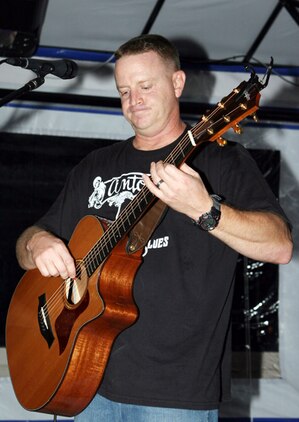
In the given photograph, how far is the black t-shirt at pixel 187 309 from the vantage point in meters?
2.28

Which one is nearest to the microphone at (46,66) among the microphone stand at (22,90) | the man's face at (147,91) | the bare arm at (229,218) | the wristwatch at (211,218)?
the microphone stand at (22,90)

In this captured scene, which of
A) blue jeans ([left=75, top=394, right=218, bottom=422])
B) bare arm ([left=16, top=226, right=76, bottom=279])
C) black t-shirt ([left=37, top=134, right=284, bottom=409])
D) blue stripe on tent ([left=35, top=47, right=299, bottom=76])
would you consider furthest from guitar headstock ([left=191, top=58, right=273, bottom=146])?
blue stripe on tent ([left=35, top=47, right=299, bottom=76])

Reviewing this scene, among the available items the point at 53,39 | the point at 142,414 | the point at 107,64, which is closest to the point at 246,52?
the point at 107,64

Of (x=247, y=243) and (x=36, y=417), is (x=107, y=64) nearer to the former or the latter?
(x=36, y=417)

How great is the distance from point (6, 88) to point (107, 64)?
671 millimetres

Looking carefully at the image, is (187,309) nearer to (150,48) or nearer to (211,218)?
A: (211,218)

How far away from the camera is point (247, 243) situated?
2.16m

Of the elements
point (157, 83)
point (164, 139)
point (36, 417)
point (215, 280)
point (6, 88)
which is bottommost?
point (36, 417)

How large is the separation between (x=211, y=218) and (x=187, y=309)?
1.27 ft

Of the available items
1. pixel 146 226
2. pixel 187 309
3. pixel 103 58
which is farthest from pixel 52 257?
pixel 103 58

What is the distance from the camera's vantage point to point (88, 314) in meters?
2.40

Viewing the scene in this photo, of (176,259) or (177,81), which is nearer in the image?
(176,259)

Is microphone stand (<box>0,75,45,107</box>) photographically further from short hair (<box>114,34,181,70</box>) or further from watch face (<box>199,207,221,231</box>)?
watch face (<box>199,207,221,231</box>)

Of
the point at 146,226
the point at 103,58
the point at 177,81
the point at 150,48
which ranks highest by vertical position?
the point at 103,58
